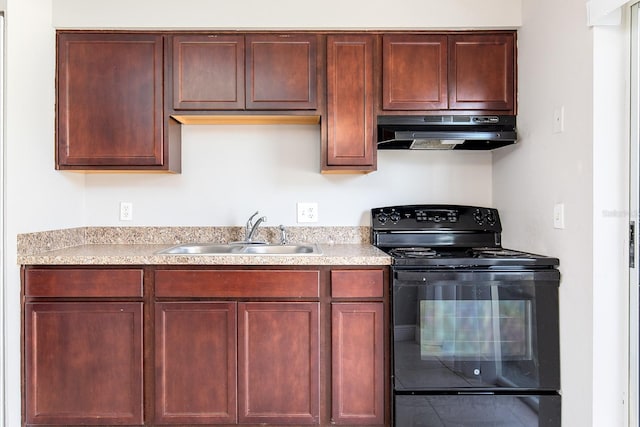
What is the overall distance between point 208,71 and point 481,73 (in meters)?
1.48

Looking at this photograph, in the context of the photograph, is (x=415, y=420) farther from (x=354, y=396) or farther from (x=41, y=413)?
(x=41, y=413)

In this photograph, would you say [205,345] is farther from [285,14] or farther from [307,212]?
[285,14]

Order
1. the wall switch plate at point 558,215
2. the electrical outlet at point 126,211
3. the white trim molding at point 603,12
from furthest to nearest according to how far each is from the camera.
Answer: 1. the electrical outlet at point 126,211
2. the wall switch plate at point 558,215
3. the white trim molding at point 603,12

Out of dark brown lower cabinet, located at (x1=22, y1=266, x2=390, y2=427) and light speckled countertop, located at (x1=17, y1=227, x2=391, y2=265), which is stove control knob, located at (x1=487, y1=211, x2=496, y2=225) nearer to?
light speckled countertop, located at (x1=17, y1=227, x2=391, y2=265)

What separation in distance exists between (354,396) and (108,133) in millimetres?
1865

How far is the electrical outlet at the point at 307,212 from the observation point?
254 cm

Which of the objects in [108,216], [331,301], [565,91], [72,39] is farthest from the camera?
[108,216]

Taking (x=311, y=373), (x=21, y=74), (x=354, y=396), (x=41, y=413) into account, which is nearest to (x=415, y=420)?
(x=354, y=396)

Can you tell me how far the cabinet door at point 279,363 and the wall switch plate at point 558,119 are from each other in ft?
4.52

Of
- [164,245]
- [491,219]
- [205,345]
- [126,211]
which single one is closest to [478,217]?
[491,219]

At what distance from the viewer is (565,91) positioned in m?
1.83

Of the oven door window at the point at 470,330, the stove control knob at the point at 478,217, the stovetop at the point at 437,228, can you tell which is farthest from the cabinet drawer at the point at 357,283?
the stove control knob at the point at 478,217

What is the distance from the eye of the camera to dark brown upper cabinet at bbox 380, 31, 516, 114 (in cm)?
224

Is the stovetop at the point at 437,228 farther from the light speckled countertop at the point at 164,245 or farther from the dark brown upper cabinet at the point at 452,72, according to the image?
the dark brown upper cabinet at the point at 452,72
